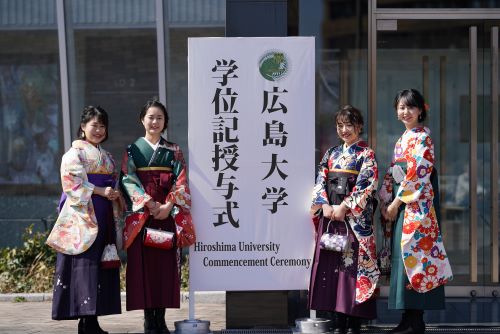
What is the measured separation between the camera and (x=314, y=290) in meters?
7.21

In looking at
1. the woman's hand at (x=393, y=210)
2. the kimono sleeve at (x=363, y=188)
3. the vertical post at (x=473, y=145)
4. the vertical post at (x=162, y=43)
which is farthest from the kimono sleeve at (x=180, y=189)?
the vertical post at (x=473, y=145)

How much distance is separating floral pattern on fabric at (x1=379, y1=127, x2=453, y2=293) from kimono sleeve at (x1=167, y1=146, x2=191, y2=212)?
1620 millimetres

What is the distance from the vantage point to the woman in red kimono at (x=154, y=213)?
7.12 metres

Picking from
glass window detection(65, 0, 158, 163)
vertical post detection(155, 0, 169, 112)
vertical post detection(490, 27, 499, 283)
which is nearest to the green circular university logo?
vertical post detection(490, 27, 499, 283)

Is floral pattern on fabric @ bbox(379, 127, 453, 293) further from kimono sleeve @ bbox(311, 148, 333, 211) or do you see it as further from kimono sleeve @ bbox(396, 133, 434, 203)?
A: kimono sleeve @ bbox(311, 148, 333, 211)

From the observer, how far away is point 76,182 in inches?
276

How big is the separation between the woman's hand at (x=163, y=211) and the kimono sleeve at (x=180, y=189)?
0.04m

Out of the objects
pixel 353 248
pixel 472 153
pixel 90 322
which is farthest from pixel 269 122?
pixel 472 153

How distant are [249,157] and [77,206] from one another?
4.52 ft

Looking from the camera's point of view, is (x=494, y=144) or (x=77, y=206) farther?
(x=494, y=144)

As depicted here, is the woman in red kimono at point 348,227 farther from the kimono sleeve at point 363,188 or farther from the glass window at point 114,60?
the glass window at point 114,60

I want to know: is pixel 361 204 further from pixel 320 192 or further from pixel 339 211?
pixel 320 192

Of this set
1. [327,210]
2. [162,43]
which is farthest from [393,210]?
[162,43]

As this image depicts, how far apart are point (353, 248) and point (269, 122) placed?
1177 mm
